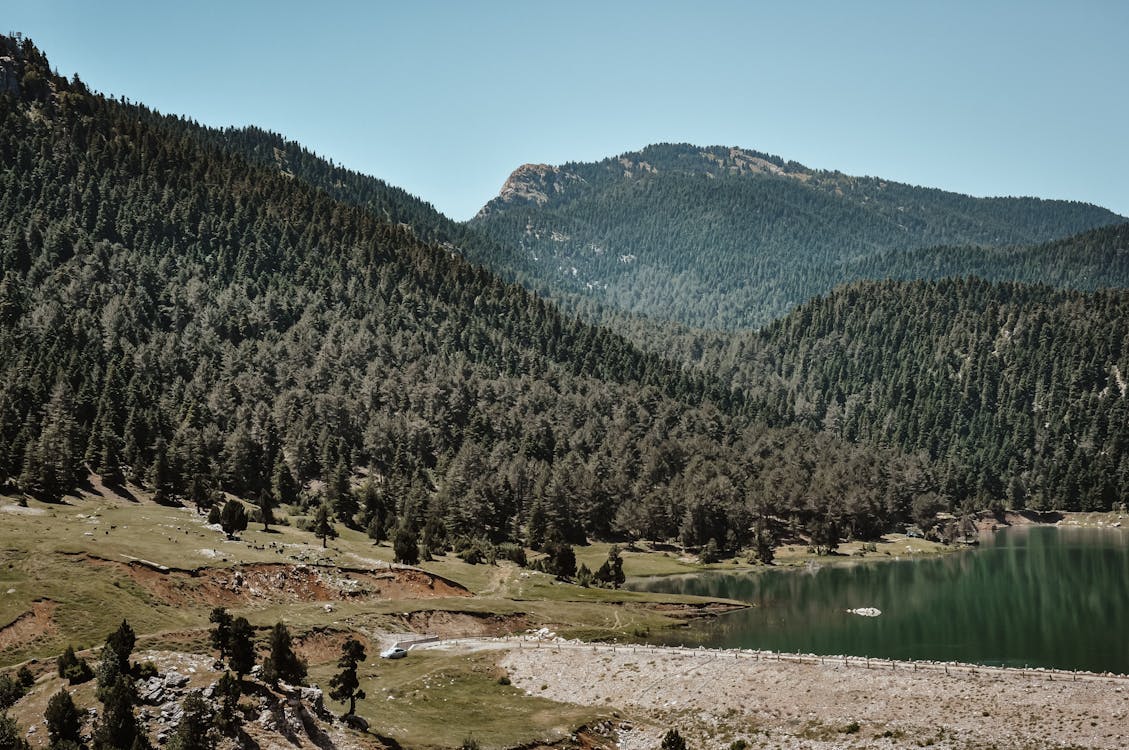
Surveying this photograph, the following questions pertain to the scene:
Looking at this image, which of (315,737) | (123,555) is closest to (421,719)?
(315,737)

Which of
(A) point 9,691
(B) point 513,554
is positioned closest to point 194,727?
(A) point 9,691

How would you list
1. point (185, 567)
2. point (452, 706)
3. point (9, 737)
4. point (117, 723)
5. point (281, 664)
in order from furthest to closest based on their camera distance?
point (185, 567) → point (452, 706) → point (281, 664) → point (117, 723) → point (9, 737)

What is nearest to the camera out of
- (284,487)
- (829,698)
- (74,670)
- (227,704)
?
(227,704)

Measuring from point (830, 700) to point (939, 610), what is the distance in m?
63.8

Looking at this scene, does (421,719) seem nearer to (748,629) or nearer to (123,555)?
(123,555)

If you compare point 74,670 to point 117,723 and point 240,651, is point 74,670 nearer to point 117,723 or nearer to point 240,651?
point 117,723

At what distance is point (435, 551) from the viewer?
150375 mm

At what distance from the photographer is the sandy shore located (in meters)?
72.9

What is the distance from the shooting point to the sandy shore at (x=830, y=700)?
7294 centimetres

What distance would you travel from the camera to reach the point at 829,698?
81.9m

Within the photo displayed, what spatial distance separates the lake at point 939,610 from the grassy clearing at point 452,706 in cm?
3025

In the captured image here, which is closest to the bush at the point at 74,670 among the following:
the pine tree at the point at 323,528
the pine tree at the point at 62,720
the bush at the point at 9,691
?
the bush at the point at 9,691

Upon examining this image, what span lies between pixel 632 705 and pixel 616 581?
2640 inches

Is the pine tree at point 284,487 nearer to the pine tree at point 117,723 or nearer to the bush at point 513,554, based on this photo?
the bush at point 513,554
